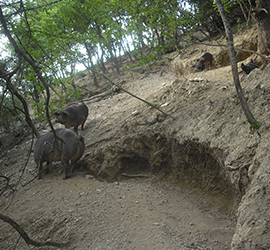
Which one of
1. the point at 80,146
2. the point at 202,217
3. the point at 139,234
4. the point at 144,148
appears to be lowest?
the point at 202,217

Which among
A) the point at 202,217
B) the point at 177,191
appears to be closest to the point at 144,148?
the point at 177,191

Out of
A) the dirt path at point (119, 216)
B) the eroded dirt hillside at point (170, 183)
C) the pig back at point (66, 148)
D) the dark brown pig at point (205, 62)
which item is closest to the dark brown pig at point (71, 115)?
the eroded dirt hillside at point (170, 183)

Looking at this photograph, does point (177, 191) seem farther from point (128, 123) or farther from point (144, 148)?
point (128, 123)

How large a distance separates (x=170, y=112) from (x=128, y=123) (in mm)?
1233

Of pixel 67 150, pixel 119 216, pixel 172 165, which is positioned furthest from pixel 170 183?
pixel 67 150

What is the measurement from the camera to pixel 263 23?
204 inches

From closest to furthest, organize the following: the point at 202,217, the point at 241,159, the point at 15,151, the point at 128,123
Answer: the point at 241,159 → the point at 202,217 → the point at 128,123 → the point at 15,151

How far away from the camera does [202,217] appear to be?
3.69m

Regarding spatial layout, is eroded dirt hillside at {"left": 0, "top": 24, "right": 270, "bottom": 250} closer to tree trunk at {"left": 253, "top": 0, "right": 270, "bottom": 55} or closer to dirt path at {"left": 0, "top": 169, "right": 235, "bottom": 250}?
dirt path at {"left": 0, "top": 169, "right": 235, "bottom": 250}

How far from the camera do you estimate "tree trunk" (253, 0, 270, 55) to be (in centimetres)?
498

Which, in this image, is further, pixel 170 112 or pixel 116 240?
pixel 170 112

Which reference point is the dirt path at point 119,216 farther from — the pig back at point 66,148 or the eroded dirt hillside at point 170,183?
the pig back at point 66,148

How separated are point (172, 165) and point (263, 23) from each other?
379 cm

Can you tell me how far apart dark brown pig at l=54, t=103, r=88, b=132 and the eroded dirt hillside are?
1254 mm
